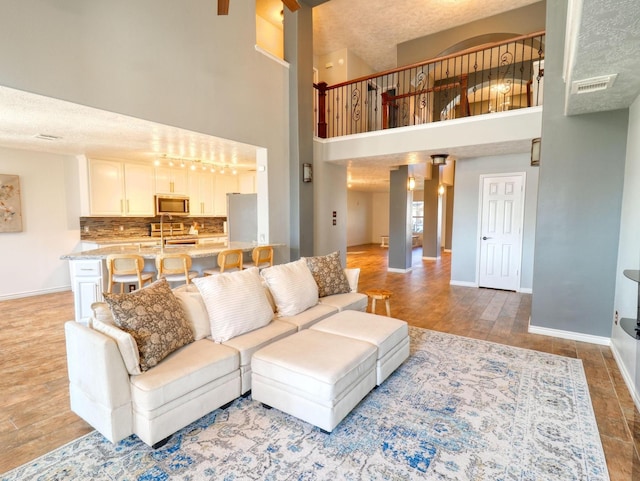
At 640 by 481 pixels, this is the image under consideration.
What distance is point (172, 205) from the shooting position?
22.7ft

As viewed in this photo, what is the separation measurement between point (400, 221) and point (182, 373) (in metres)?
6.53

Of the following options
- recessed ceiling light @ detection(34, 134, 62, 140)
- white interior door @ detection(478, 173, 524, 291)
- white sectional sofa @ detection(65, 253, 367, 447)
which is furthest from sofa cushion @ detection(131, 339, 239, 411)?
white interior door @ detection(478, 173, 524, 291)

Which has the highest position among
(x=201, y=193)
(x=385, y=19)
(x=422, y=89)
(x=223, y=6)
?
(x=385, y=19)

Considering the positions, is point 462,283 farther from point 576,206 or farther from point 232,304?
point 232,304

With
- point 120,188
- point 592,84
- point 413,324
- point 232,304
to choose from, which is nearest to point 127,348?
point 232,304

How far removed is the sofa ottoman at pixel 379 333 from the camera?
8.33 feet

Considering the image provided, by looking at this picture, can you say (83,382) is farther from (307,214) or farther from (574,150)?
(574,150)

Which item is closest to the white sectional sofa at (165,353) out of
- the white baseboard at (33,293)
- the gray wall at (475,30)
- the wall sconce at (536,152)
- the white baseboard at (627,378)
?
the white baseboard at (627,378)

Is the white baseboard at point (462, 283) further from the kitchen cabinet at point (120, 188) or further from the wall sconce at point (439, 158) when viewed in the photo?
the kitchen cabinet at point (120, 188)

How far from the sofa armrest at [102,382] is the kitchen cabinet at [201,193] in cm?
564

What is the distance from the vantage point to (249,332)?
262 cm

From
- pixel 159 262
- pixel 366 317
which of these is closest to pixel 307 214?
pixel 159 262

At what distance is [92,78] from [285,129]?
2772mm

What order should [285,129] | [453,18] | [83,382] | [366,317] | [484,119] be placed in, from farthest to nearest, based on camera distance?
[453,18], [285,129], [484,119], [366,317], [83,382]
